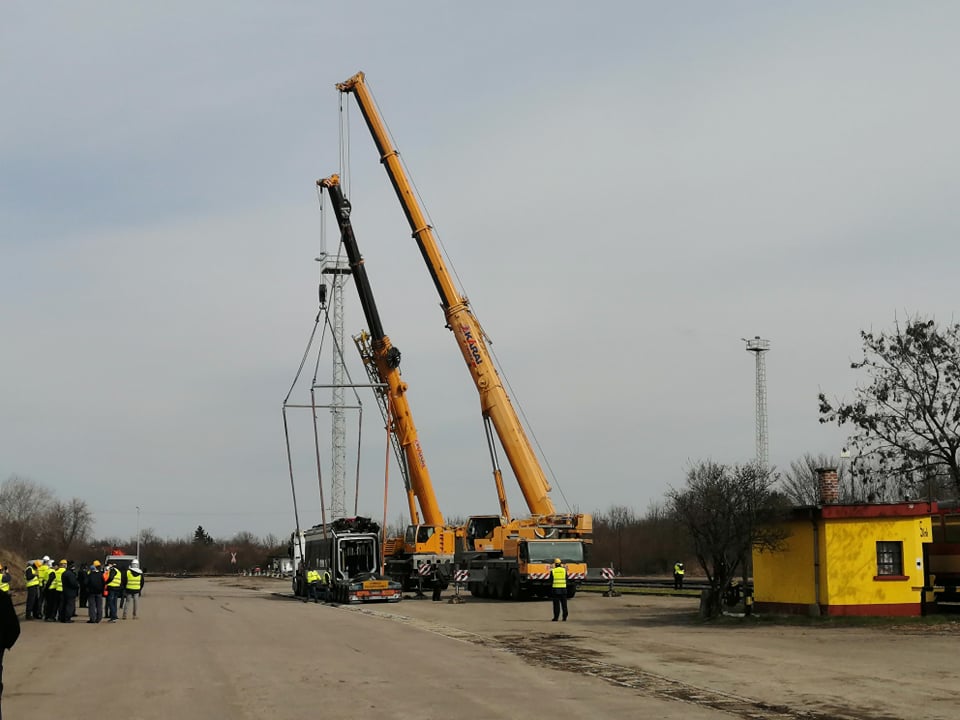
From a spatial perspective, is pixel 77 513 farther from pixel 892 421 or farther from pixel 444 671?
pixel 444 671

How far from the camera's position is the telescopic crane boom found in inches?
1462

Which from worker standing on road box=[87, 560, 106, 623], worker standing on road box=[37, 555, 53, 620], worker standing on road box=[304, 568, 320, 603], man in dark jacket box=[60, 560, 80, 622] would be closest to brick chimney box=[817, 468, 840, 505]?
worker standing on road box=[87, 560, 106, 623]

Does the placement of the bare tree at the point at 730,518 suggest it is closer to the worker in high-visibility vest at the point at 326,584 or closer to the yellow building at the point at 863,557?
the yellow building at the point at 863,557

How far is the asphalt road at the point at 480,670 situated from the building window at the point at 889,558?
2213 millimetres

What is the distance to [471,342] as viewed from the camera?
38219 mm

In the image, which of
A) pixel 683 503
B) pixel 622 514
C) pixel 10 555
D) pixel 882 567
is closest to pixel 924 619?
pixel 882 567

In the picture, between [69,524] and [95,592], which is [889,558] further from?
[69,524]

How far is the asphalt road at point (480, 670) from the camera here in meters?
12.8

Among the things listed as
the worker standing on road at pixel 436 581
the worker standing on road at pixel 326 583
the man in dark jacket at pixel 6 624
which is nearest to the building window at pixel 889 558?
the worker standing on road at pixel 436 581

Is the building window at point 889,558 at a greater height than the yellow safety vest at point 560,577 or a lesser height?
greater

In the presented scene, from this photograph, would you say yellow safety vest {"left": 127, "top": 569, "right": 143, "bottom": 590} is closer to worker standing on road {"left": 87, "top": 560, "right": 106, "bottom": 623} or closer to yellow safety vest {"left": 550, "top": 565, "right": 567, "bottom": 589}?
worker standing on road {"left": 87, "top": 560, "right": 106, "bottom": 623}

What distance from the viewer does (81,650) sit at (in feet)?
67.3

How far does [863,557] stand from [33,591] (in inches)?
853

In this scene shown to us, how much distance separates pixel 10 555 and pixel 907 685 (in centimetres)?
5579
